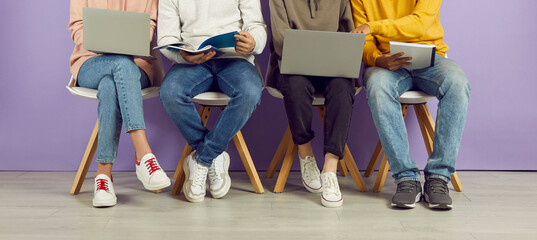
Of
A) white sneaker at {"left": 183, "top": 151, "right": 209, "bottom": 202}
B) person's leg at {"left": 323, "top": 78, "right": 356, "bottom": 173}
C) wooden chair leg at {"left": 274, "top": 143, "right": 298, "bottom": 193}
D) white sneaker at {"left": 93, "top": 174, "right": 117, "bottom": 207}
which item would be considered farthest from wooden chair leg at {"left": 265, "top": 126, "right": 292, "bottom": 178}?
white sneaker at {"left": 93, "top": 174, "right": 117, "bottom": 207}

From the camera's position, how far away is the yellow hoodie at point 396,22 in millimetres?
2020

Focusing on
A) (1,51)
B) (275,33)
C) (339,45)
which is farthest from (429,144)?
(1,51)

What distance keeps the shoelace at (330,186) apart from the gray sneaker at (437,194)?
324mm

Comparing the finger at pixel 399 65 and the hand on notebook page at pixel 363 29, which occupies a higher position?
the hand on notebook page at pixel 363 29

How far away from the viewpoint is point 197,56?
186 centimetres

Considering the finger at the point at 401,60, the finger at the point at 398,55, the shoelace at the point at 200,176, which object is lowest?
the shoelace at the point at 200,176

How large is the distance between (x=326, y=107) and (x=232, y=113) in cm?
36

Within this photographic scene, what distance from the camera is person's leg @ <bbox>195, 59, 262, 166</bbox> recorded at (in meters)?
1.85

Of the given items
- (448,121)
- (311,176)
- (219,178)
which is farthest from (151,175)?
(448,121)

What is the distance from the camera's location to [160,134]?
2500mm

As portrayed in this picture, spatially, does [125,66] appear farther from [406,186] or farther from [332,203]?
[406,186]

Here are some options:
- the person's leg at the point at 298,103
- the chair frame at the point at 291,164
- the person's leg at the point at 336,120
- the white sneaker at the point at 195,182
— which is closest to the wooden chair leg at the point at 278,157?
the chair frame at the point at 291,164

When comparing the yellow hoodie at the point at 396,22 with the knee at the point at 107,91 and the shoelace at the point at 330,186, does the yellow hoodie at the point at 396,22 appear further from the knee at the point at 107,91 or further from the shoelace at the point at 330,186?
the knee at the point at 107,91

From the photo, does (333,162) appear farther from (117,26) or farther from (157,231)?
(117,26)
